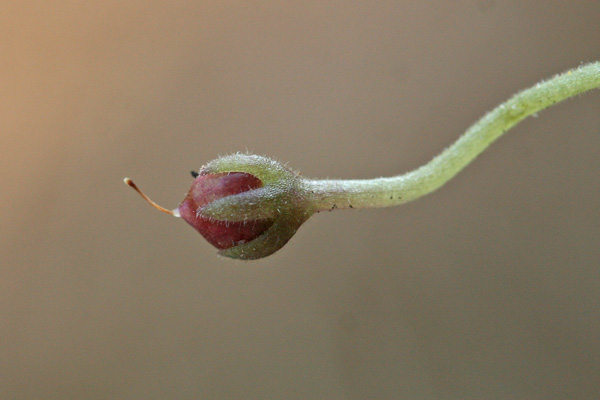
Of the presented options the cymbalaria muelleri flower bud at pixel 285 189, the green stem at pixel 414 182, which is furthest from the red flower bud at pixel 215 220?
the green stem at pixel 414 182

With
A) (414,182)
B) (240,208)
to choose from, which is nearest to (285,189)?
(240,208)

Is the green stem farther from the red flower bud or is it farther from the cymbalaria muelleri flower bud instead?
the red flower bud

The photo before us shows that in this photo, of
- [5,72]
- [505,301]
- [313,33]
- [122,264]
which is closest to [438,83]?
[313,33]

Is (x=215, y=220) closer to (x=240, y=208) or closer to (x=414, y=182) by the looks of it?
(x=240, y=208)

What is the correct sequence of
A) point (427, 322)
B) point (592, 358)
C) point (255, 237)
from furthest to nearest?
1. point (427, 322)
2. point (592, 358)
3. point (255, 237)

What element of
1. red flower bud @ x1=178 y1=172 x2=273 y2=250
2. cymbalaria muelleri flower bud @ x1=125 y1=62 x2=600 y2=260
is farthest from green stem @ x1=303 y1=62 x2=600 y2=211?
red flower bud @ x1=178 y1=172 x2=273 y2=250

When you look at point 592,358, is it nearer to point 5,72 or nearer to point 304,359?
point 304,359

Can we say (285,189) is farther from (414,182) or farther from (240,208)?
(414,182)
